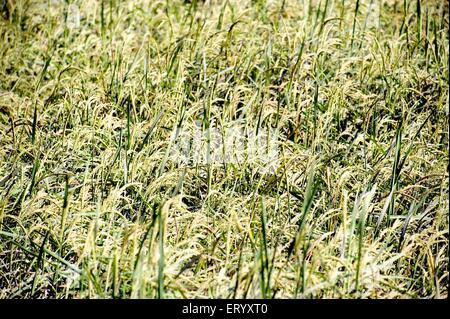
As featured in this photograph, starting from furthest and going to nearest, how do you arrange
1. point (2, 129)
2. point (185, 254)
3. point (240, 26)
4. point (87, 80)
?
1. point (240, 26)
2. point (87, 80)
3. point (2, 129)
4. point (185, 254)

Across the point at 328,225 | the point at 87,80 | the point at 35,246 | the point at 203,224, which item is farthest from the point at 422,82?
the point at 35,246

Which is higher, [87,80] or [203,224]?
[87,80]

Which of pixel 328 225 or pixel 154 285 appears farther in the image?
pixel 328 225

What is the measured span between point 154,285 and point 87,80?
5.08 feet

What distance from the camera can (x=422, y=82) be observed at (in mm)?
2812

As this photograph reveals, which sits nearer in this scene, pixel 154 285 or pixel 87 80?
pixel 154 285

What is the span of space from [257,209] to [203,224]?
29 cm
